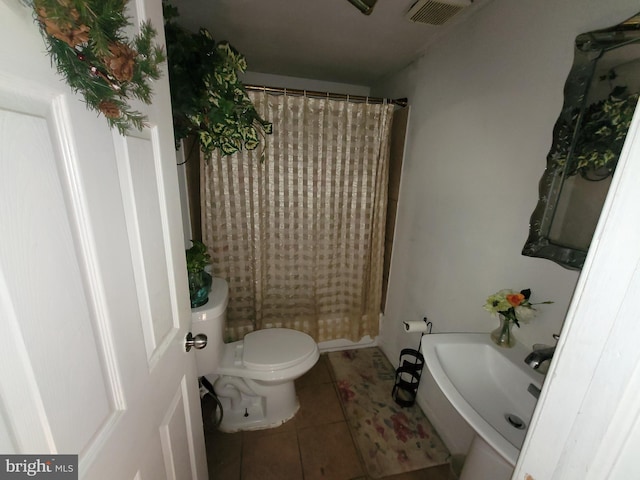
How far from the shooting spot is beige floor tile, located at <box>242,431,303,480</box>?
126 cm

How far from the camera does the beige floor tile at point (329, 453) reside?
1.27 metres

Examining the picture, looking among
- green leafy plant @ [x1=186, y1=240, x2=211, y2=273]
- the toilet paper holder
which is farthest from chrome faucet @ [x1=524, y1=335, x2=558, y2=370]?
green leafy plant @ [x1=186, y1=240, x2=211, y2=273]

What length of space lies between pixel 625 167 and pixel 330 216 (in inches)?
61.9

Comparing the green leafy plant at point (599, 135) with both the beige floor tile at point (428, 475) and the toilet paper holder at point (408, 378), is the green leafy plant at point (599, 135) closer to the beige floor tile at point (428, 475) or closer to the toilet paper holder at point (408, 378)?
the toilet paper holder at point (408, 378)

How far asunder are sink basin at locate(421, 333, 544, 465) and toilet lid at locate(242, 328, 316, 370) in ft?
2.53

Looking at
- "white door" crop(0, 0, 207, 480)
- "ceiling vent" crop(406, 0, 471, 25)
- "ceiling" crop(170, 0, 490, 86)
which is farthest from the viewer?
"ceiling" crop(170, 0, 490, 86)

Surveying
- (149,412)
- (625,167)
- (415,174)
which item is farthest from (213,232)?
(625,167)

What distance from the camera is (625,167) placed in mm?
292

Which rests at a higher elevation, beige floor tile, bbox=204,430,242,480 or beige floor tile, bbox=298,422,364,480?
beige floor tile, bbox=298,422,364,480

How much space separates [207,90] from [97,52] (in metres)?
0.78

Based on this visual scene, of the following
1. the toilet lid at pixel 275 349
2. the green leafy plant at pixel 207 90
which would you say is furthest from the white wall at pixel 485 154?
the green leafy plant at pixel 207 90

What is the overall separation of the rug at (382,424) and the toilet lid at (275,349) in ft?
1.74

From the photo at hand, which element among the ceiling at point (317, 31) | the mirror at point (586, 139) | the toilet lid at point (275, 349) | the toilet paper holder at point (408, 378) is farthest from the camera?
the toilet paper holder at point (408, 378)

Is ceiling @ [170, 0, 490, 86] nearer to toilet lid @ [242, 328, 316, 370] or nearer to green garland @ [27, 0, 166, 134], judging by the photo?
green garland @ [27, 0, 166, 134]
